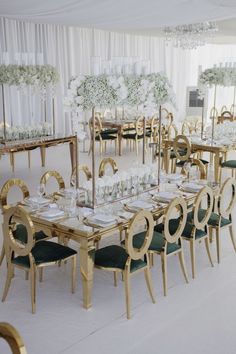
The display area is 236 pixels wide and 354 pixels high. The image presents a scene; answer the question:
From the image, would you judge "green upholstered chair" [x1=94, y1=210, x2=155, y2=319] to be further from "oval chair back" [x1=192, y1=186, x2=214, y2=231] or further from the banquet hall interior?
"oval chair back" [x1=192, y1=186, x2=214, y2=231]

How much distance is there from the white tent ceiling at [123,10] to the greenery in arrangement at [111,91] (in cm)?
141

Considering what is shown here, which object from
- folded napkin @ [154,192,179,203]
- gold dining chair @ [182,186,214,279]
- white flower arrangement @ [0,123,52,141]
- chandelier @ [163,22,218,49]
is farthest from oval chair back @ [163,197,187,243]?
chandelier @ [163,22,218,49]

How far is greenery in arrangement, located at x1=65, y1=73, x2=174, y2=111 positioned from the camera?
433cm

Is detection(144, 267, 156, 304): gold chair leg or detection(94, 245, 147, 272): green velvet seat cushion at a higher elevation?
detection(94, 245, 147, 272): green velvet seat cushion

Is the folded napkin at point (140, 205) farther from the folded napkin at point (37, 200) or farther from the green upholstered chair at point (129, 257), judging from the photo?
the folded napkin at point (37, 200)

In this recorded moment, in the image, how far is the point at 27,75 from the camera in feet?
27.8

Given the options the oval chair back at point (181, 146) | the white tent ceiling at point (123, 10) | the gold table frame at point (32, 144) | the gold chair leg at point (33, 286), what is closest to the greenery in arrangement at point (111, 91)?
the white tent ceiling at point (123, 10)

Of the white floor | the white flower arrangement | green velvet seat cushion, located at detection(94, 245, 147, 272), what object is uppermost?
the white flower arrangement

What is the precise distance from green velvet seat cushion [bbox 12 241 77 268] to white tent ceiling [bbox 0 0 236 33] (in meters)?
3.03

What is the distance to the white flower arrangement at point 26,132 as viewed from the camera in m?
8.29

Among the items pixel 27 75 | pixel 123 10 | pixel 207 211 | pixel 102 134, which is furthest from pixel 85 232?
pixel 102 134

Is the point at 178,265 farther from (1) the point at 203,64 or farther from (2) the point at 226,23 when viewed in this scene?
(1) the point at 203,64

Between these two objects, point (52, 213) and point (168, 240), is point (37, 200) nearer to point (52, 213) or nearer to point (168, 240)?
point (52, 213)

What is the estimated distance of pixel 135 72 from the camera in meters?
4.82
